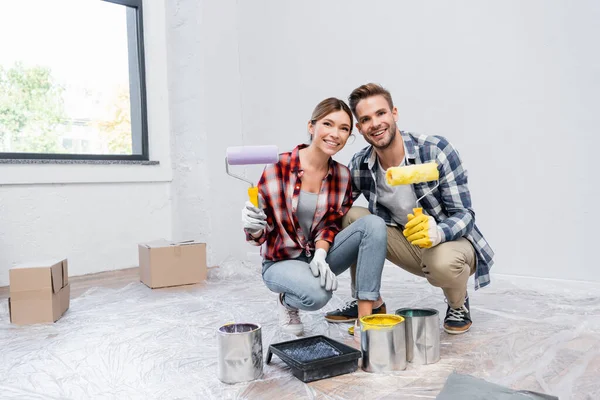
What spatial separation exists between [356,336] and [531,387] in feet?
1.53

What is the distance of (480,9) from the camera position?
208 centimetres

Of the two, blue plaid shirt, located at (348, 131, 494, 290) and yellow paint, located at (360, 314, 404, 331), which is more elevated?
blue plaid shirt, located at (348, 131, 494, 290)

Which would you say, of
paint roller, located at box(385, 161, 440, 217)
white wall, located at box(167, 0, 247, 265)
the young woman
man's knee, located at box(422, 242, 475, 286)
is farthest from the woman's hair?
white wall, located at box(167, 0, 247, 265)

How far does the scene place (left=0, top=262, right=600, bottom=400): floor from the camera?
114 centimetres

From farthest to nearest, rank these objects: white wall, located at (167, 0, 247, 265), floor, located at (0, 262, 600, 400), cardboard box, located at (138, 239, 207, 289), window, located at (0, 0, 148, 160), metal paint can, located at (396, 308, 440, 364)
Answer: white wall, located at (167, 0, 247, 265) < window, located at (0, 0, 148, 160) < cardboard box, located at (138, 239, 207, 289) < metal paint can, located at (396, 308, 440, 364) < floor, located at (0, 262, 600, 400)

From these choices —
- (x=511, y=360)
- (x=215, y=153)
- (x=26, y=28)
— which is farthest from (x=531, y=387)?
(x=26, y=28)

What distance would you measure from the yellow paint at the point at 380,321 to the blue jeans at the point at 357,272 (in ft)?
0.46

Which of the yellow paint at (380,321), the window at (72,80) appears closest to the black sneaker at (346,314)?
the yellow paint at (380,321)

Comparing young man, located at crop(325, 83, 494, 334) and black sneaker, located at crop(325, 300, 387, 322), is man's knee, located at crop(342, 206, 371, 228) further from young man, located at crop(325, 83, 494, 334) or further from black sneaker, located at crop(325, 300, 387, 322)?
black sneaker, located at crop(325, 300, 387, 322)

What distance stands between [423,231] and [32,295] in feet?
4.74

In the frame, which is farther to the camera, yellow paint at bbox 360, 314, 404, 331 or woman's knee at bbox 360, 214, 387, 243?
woman's knee at bbox 360, 214, 387, 243

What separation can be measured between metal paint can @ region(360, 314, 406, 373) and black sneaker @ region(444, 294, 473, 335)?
1.14 ft

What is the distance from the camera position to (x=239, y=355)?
1167mm

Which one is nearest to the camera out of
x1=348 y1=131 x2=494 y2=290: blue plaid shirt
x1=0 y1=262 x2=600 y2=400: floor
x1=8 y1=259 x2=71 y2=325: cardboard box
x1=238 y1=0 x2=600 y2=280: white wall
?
x1=0 y1=262 x2=600 y2=400: floor
